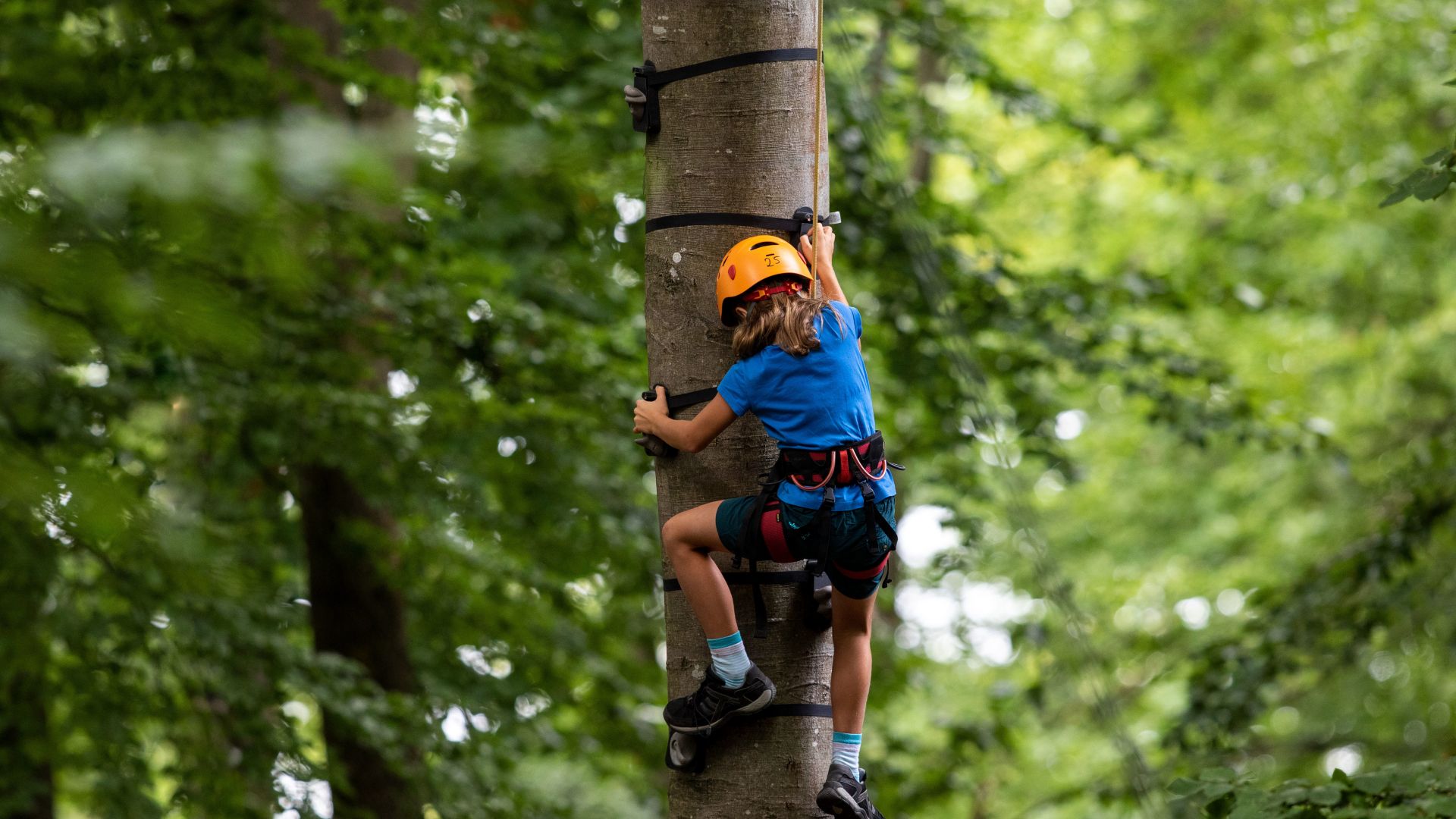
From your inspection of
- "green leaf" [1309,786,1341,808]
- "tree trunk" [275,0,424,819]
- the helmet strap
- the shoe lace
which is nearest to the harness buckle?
the helmet strap

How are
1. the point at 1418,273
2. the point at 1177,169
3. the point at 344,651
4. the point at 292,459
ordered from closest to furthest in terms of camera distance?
the point at 292,459, the point at 1177,169, the point at 344,651, the point at 1418,273

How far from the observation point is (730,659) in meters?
2.54

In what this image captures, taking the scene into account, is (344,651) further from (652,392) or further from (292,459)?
(652,392)

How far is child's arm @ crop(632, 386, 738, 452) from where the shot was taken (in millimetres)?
2568

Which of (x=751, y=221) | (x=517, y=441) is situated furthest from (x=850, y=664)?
(x=517, y=441)

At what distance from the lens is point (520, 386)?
5.61 meters

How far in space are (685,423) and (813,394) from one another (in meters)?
0.27

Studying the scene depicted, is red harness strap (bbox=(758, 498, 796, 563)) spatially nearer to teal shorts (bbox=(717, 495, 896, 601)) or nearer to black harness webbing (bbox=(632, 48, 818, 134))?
teal shorts (bbox=(717, 495, 896, 601))

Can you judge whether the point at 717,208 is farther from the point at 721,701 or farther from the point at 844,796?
the point at 844,796

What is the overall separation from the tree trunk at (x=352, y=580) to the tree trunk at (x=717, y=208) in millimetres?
4162

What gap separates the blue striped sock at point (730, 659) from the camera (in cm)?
252

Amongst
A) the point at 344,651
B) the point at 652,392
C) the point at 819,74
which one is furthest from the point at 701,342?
the point at 344,651

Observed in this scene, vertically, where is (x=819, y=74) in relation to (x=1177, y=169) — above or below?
above

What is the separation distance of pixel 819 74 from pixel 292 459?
4005mm
